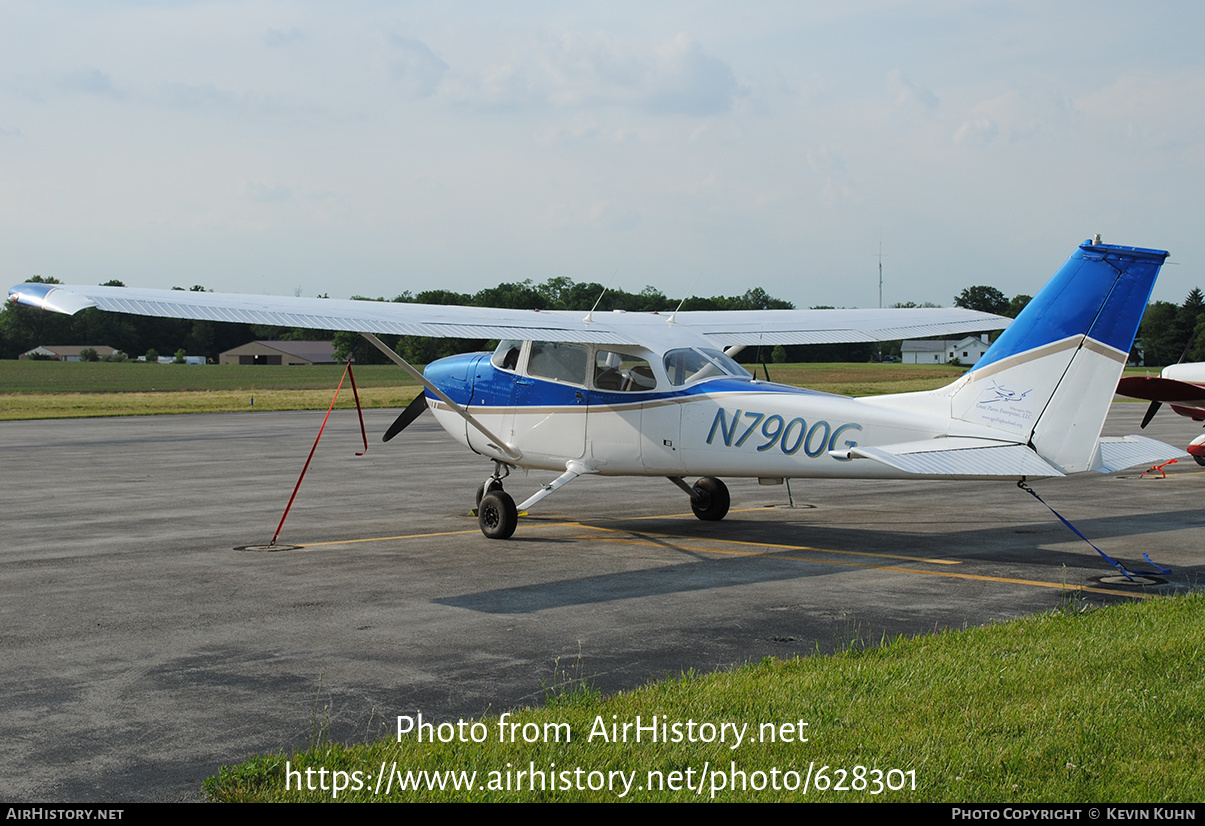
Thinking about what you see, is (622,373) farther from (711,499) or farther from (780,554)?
(780,554)

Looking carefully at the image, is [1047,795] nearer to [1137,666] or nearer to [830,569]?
[1137,666]

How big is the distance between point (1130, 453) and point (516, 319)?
6.24m

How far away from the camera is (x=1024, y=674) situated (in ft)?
19.8

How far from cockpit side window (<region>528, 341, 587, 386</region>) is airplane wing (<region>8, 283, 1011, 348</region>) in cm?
31

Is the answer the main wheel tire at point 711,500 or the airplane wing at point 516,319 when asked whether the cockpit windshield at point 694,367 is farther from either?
the main wheel tire at point 711,500

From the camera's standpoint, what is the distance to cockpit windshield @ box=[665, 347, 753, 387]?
1135 cm

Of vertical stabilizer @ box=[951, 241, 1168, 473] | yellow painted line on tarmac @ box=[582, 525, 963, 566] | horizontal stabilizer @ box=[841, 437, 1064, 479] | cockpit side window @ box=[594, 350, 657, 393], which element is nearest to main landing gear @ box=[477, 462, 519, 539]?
yellow painted line on tarmac @ box=[582, 525, 963, 566]

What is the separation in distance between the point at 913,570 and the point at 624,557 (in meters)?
2.74

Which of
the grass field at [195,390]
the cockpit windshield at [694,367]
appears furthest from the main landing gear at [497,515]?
the grass field at [195,390]

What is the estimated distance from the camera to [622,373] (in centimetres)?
1167

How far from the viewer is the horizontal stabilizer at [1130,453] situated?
955 centimetres

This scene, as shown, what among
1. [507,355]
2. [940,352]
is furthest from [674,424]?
[940,352]

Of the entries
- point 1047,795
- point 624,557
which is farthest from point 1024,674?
point 624,557

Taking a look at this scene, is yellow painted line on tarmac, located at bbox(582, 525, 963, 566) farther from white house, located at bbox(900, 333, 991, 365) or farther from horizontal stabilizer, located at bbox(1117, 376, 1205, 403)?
white house, located at bbox(900, 333, 991, 365)
